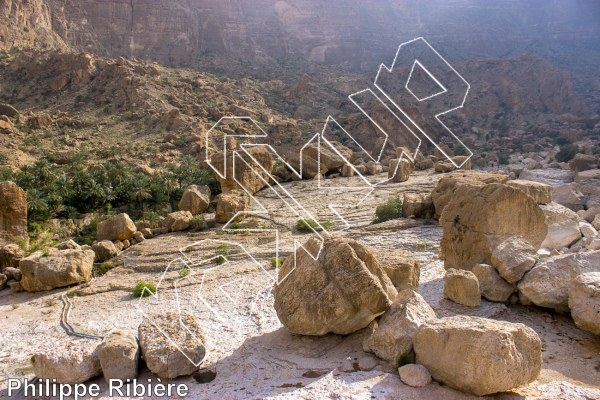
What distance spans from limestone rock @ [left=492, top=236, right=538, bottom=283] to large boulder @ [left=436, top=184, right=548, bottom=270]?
1217 millimetres

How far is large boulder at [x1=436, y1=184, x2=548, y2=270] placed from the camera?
29.8 ft

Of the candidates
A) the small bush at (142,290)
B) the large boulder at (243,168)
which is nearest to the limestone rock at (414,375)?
the small bush at (142,290)

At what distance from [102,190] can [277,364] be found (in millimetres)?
22782

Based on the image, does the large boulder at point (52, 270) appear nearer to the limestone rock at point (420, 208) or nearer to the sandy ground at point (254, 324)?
the sandy ground at point (254, 324)

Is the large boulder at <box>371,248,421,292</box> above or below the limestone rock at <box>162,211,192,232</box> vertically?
above

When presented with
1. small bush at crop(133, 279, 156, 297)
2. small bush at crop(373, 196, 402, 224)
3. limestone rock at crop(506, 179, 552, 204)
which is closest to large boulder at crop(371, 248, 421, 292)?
small bush at crop(133, 279, 156, 297)

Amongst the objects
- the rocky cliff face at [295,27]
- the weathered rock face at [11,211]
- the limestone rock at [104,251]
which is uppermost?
Result: the rocky cliff face at [295,27]

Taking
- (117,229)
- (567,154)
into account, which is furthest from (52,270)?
(567,154)

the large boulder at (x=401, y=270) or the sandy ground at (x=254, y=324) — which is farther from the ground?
the large boulder at (x=401, y=270)

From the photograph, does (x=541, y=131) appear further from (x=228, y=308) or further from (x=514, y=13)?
(x=514, y=13)

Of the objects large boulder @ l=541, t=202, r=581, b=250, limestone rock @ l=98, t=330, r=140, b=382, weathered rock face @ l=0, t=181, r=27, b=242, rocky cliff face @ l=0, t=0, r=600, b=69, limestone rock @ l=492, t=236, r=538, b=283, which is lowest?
weathered rock face @ l=0, t=181, r=27, b=242

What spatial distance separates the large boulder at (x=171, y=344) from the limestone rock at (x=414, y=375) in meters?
3.07

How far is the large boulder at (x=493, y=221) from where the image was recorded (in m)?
9.10

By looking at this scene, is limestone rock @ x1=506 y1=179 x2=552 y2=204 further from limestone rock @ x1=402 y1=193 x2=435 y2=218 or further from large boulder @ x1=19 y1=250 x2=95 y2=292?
large boulder @ x1=19 y1=250 x2=95 y2=292
